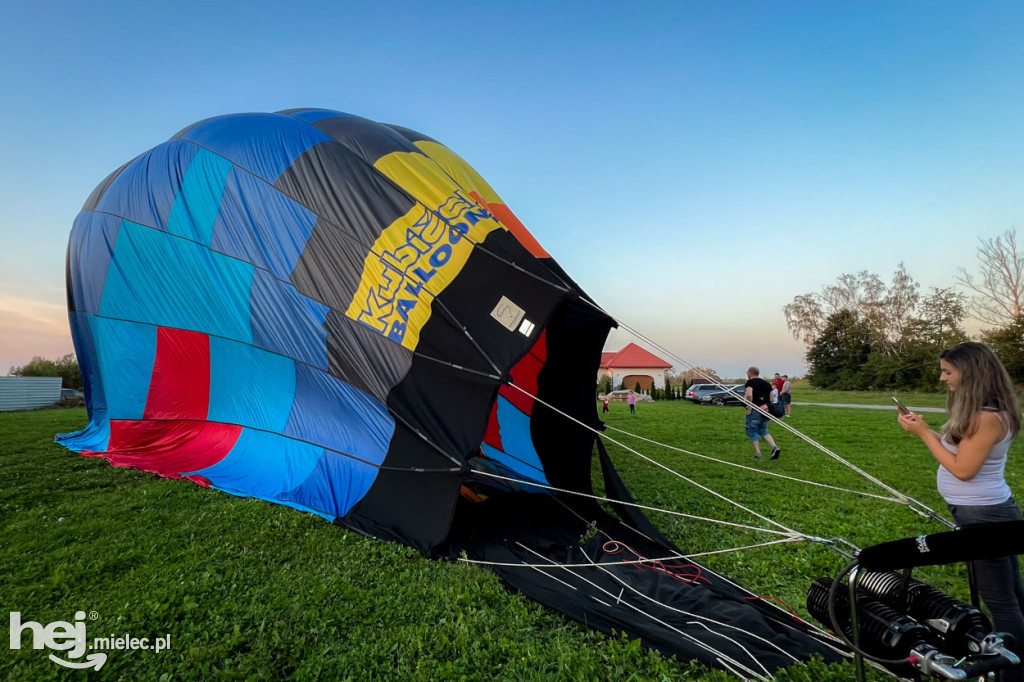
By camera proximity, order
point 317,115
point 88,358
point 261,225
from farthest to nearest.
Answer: point 88,358, point 317,115, point 261,225

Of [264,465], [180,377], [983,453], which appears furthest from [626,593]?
[180,377]

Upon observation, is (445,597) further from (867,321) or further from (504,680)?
(867,321)

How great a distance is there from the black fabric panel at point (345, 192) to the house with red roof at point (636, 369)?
3555 cm

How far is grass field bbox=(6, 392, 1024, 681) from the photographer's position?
8.38ft


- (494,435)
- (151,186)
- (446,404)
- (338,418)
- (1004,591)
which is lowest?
(1004,591)

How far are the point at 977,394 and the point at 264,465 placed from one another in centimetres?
510

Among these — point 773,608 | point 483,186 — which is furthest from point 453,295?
point 773,608

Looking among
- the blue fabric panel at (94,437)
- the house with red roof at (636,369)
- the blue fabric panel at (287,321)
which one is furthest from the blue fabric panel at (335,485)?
the house with red roof at (636,369)

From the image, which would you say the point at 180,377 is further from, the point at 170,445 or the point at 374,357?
the point at 374,357

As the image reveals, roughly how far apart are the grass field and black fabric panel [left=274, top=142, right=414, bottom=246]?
2418 mm

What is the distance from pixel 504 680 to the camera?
8.05 feet

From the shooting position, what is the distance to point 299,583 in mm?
3305

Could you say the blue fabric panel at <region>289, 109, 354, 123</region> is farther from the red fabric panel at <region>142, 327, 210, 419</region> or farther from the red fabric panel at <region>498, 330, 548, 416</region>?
the red fabric panel at <region>498, 330, 548, 416</region>

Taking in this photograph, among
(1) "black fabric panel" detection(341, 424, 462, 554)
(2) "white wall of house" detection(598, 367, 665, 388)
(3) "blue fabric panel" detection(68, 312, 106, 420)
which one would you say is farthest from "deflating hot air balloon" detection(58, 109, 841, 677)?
(2) "white wall of house" detection(598, 367, 665, 388)
